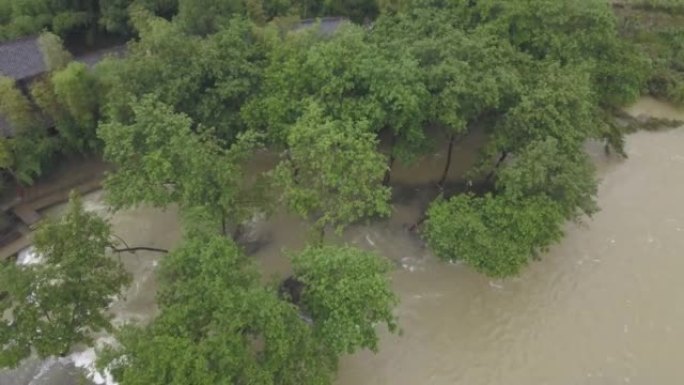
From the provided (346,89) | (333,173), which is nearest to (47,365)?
(333,173)

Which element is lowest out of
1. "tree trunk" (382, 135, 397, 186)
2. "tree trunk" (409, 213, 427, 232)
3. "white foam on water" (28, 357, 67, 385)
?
"white foam on water" (28, 357, 67, 385)

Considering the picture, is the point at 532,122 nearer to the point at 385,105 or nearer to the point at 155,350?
the point at 385,105

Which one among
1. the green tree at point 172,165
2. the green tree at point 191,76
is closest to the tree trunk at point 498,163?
the green tree at point 172,165

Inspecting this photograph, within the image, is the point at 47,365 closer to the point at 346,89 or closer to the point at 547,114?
the point at 346,89

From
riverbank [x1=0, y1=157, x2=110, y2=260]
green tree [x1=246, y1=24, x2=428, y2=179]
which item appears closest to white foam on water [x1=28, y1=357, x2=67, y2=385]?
riverbank [x1=0, y1=157, x2=110, y2=260]

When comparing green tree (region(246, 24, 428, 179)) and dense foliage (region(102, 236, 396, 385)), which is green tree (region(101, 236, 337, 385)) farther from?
green tree (region(246, 24, 428, 179))

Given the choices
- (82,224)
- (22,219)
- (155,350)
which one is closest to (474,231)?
(155,350)
